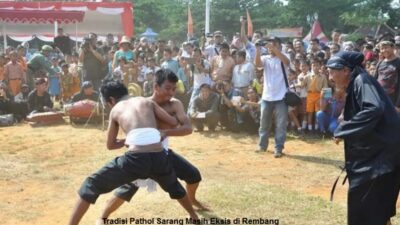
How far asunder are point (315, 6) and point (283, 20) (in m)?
2.83

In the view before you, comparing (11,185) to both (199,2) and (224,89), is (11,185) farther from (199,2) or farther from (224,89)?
(199,2)

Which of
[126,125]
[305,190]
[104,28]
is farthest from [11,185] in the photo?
[104,28]

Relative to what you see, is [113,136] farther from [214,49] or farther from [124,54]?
[124,54]

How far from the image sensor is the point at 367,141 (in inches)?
149

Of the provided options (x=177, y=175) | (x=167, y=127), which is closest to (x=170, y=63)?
(x=177, y=175)

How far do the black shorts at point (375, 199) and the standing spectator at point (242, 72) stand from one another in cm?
711

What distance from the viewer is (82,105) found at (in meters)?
11.7

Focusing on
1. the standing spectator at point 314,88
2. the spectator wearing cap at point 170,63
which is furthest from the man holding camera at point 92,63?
the standing spectator at point 314,88

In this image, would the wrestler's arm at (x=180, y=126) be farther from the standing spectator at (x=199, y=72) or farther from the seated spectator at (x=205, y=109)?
the standing spectator at (x=199, y=72)

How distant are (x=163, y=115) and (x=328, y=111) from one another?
6.07 meters

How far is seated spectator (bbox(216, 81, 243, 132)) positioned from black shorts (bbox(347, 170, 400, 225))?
6.94 meters

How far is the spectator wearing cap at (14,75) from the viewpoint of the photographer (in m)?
13.8

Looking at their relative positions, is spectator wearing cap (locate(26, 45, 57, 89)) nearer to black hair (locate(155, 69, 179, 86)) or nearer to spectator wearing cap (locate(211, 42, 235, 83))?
spectator wearing cap (locate(211, 42, 235, 83))

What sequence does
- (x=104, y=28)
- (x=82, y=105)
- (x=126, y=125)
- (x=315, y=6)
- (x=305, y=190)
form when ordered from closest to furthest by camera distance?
1. (x=126, y=125)
2. (x=305, y=190)
3. (x=82, y=105)
4. (x=104, y=28)
5. (x=315, y=6)
